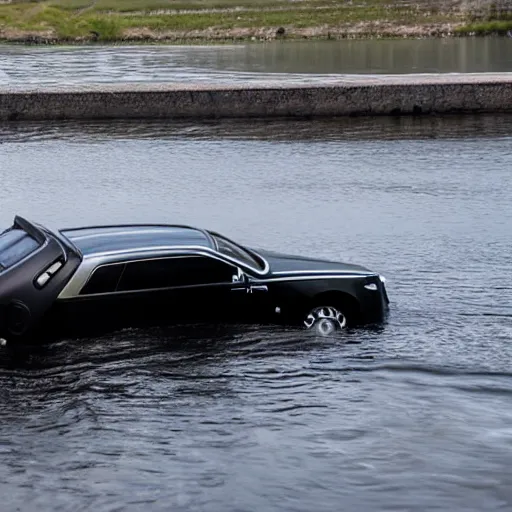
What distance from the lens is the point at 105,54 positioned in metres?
70.2

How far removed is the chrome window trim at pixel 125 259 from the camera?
11.6 metres

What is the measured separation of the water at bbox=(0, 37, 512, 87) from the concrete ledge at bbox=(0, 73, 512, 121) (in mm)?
6137

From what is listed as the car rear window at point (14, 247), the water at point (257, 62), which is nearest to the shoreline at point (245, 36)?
the water at point (257, 62)

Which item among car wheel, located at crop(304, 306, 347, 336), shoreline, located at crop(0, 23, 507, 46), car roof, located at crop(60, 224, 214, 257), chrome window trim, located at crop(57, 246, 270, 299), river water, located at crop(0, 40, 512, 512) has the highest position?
car roof, located at crop(60, 224, 214, 257)

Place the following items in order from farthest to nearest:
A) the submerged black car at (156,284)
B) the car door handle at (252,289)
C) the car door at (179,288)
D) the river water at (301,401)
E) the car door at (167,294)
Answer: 1. the car door handle at (252,289)
2. the car door at (179,288)
3. the car door at (167,294)
4. the submerged black car at (156,284)
5. the river water at (301,401)

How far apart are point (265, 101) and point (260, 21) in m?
69.0

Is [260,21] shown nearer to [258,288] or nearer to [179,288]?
[258,288]

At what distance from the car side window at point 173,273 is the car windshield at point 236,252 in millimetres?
286

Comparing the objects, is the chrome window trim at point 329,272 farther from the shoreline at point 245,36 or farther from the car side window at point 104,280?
the shoreline at point 245,36

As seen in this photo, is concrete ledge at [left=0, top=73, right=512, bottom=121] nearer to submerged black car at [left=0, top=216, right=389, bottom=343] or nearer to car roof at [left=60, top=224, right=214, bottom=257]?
submerged black car at [left=0, top=216, right=389, bottom=343]

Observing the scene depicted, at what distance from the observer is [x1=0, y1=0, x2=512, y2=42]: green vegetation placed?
94375 mm

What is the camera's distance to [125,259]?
11836mm

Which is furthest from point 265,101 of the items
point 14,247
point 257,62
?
point 257,62

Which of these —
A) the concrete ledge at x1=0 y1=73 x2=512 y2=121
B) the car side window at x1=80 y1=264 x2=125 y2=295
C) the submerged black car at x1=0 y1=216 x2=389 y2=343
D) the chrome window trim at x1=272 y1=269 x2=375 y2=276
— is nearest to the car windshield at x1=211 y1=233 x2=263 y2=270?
the submerged black car at x1=0 y1=216 x2=389 y2=343
